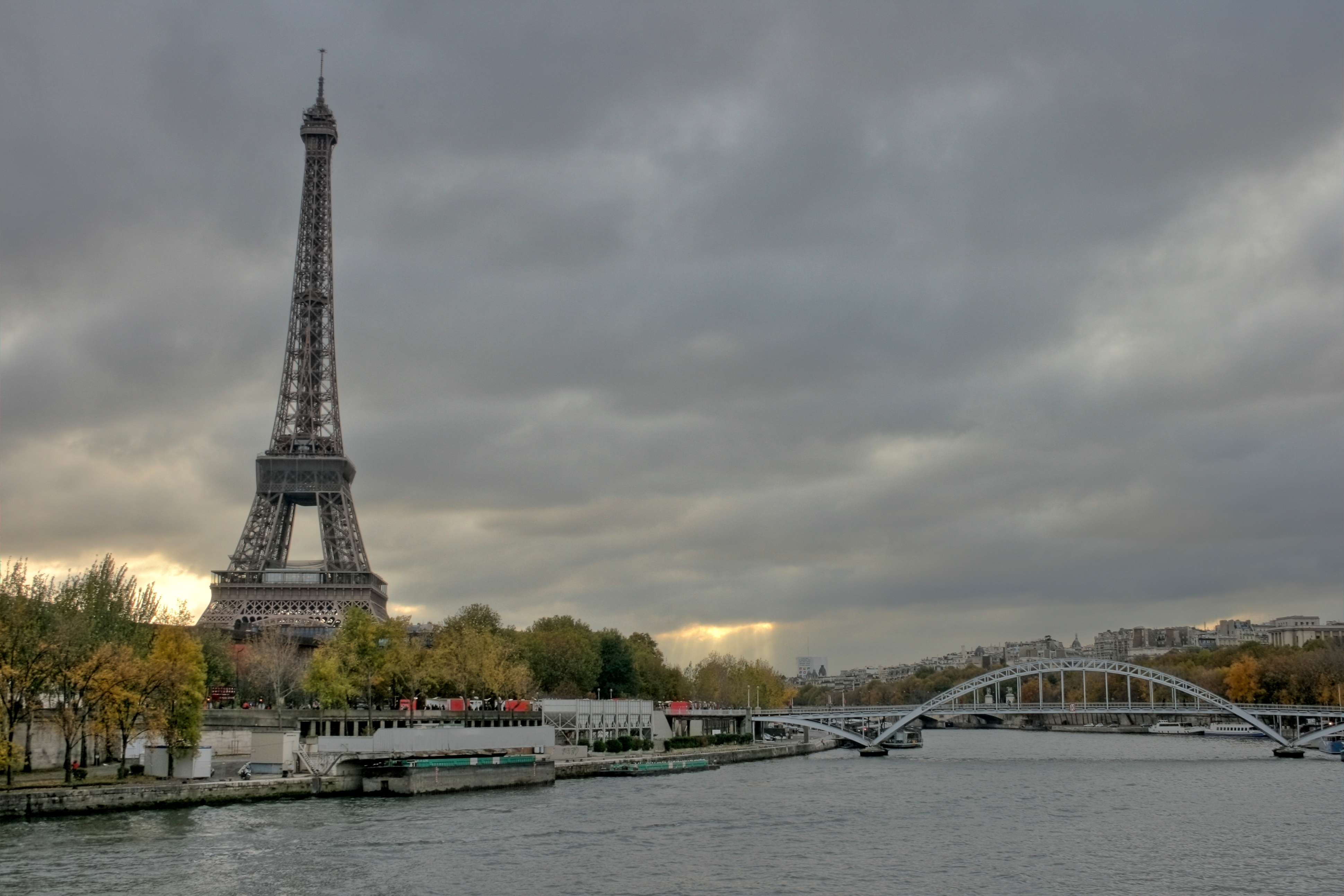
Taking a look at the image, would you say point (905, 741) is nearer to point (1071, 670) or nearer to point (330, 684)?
point (1071, 670)

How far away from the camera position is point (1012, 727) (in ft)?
583

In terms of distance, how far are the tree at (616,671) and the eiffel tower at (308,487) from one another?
19.5 meters

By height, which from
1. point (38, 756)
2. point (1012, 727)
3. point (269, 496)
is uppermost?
point (269, 496)

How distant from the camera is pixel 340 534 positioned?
10119 centimetres

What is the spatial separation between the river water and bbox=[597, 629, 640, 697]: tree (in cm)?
4703

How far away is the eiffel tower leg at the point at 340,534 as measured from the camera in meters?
100

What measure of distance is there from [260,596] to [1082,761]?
198 feet

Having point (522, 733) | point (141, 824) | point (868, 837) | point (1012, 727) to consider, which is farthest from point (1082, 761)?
point (1012, 727)

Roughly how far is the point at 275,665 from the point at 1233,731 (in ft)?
327

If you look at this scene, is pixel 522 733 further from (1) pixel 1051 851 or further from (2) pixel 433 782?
(1) pixel 1051 851

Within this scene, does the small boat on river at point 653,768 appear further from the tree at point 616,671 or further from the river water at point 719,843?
the tree at point 616,671

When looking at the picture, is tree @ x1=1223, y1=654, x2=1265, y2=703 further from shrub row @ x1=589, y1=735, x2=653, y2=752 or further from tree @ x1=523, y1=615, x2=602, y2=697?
shrub row @ x1=589, y1=735, x2=653, y2=752

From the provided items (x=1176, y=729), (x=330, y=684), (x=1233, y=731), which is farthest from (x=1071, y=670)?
(x=1176, y=729)

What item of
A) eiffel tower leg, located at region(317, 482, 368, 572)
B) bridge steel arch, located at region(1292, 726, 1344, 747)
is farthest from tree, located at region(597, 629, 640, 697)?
bridge steel arch, located at region(1292, 726, 1344, 747)
